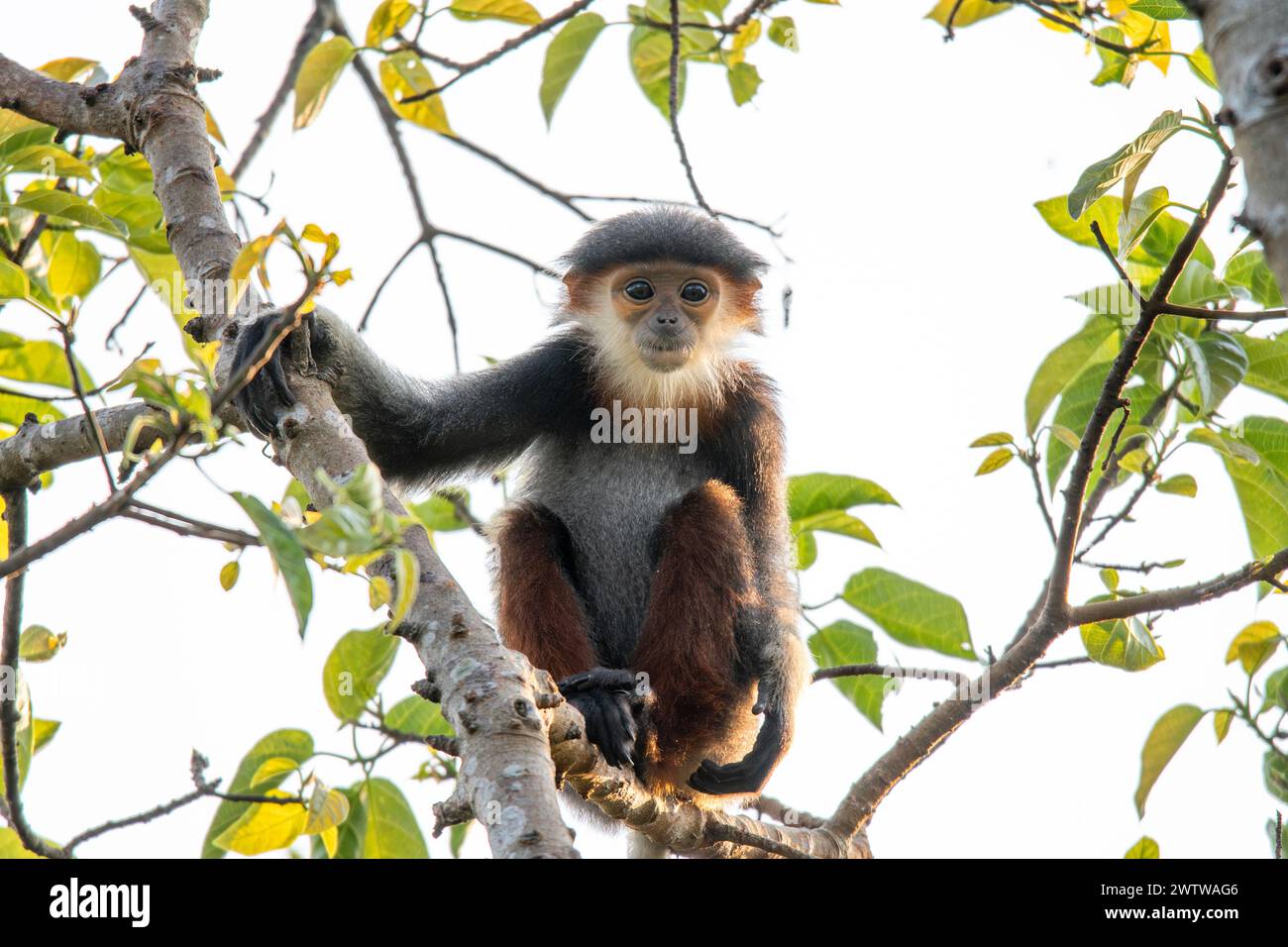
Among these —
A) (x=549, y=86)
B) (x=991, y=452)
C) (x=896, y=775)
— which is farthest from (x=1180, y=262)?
(x=549, y=86)

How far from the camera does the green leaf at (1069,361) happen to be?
498cm

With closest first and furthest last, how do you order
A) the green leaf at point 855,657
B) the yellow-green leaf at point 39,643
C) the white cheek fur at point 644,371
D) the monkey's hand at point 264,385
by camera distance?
the monkey's hand at point 264,385 → the yellow-green leaf at point 39,643 → the green leaf at point 855,657 → the white cheek fur at point 644,371

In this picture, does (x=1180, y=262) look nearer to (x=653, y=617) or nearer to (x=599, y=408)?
(x=653, y=617)

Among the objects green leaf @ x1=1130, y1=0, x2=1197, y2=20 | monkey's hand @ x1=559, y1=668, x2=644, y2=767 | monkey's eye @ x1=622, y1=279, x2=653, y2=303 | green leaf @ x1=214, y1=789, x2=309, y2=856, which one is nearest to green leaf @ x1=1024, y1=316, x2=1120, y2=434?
green leaf @ x1=1130, y1=0, x2=1197, y2=20

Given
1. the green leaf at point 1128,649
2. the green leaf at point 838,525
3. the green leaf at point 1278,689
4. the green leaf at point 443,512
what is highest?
the green leaf at point 443,512

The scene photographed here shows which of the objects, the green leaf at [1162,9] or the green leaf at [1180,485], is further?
the green leaf at [1180,485]

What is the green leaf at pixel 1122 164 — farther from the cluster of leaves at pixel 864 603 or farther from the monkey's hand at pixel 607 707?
the monkey's hand at pixel 607 707

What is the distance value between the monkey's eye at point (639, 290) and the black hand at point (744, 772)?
227 centimetres

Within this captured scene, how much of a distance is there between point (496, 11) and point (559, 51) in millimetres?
547

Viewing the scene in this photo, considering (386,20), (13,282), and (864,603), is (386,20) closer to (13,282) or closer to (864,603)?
(13,282)

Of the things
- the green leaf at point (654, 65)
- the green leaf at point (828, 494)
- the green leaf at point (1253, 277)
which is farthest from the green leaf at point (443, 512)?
the green leaf at point (1253, 277)

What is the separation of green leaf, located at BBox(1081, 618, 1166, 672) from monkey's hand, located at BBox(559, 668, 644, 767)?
169 centimetres

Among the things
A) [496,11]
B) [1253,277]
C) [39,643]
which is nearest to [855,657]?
[1253,277]
